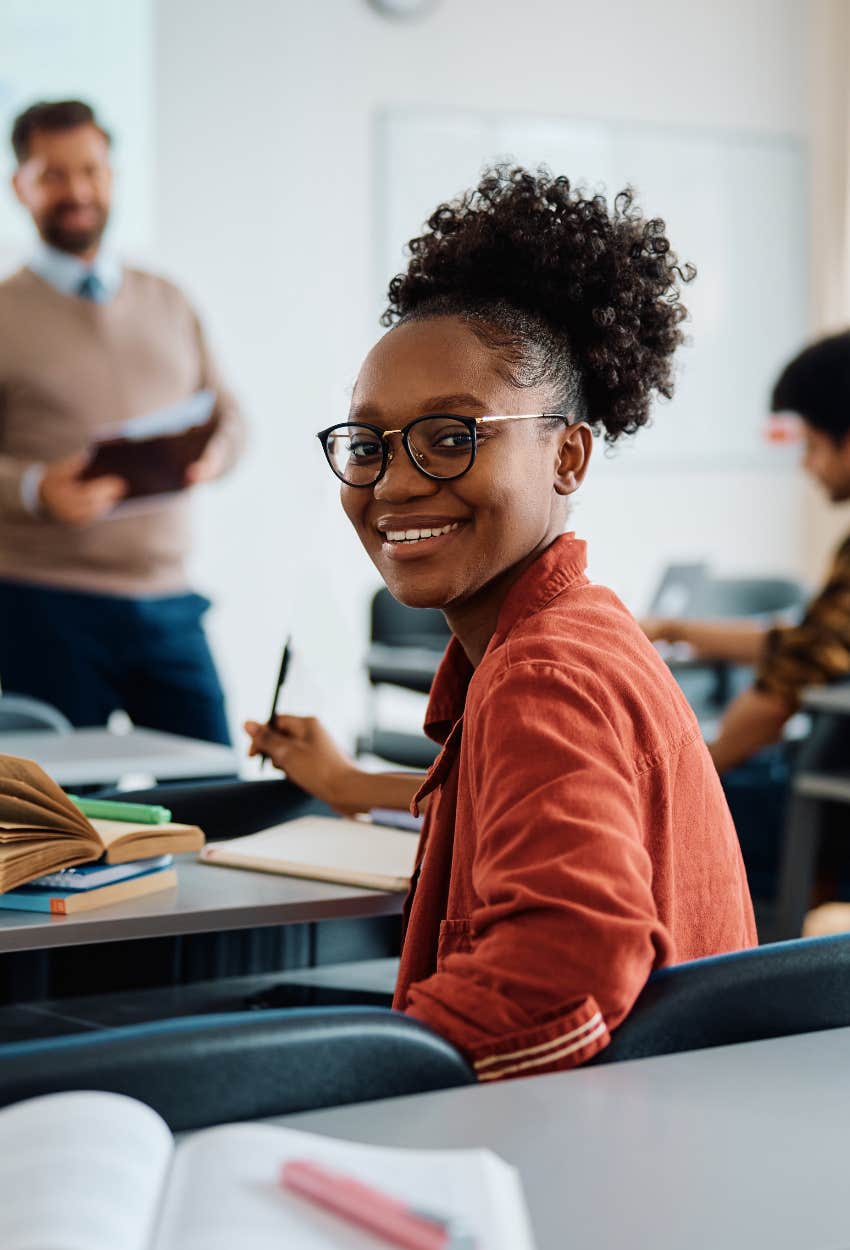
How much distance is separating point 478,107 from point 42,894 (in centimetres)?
496

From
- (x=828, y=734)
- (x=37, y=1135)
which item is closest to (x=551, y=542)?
(x=37, y=1135)

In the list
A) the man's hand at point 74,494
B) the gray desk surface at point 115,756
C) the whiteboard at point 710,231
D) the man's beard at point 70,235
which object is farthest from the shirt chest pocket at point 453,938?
the whiteboard at point 710,231

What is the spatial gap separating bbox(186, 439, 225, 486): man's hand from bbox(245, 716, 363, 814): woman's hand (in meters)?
2.26

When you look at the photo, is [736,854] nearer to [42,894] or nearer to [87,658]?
[42,894]

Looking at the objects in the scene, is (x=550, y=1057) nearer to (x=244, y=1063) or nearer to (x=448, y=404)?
(x=244, y=1063)

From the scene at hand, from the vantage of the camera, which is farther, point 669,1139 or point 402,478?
point 402,478

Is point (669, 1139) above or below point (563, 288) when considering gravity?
below

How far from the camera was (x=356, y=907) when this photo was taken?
139 cm

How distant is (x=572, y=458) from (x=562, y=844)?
19.0 inches

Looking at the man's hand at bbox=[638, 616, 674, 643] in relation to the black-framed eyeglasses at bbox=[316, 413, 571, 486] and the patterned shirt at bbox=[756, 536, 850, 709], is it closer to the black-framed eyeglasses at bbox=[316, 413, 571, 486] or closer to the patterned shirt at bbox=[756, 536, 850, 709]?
the patterned shirt at bbox=[756, 536, 850, 709]

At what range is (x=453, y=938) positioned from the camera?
107 centimetres

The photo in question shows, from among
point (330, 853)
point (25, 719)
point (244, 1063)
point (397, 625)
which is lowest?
point (397, 625)

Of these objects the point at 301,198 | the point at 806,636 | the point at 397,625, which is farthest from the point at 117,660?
the point at 301,198

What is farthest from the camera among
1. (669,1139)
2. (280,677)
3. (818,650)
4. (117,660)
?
(117,660)
